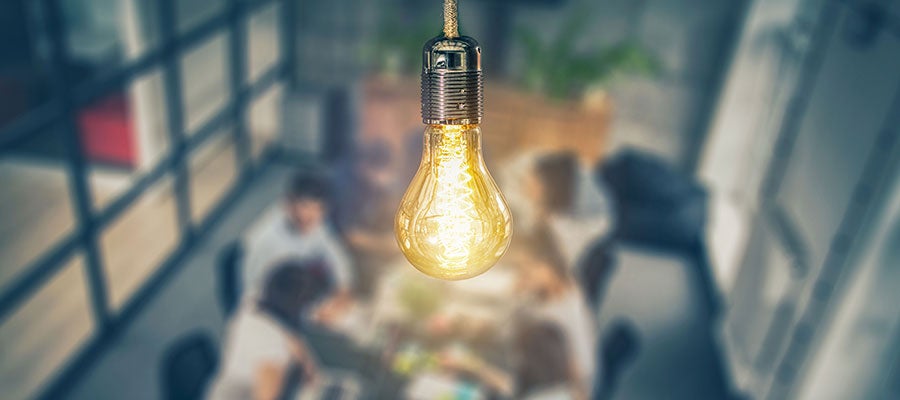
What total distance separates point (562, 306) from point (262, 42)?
4561mm

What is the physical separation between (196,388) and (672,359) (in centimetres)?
335

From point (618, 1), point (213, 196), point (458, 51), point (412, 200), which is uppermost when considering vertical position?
point (458, 51)

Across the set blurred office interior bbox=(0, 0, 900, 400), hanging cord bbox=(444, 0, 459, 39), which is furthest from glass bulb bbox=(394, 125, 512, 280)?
blurred office interior bbox=(0, 0, 900, 400)

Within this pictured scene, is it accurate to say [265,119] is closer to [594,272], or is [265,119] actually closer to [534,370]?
[594,272]

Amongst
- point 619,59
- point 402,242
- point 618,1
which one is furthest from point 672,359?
point 402,242

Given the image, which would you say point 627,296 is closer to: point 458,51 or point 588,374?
point 588,374

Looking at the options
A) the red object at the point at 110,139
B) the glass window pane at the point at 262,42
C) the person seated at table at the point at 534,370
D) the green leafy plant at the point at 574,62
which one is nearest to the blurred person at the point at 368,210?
the person seated at table at the point at 534,370

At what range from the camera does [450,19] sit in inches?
52.9

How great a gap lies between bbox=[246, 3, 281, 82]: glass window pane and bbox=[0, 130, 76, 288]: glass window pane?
1.99 m

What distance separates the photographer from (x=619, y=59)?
20.2 feet

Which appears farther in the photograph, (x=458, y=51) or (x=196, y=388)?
(x=196, y=388)

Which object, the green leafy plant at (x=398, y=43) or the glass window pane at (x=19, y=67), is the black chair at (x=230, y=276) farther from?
the glass window pane at (x=19, y=67)

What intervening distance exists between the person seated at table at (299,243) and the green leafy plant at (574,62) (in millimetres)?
2997

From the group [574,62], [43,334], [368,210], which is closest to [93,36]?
[43,334]
